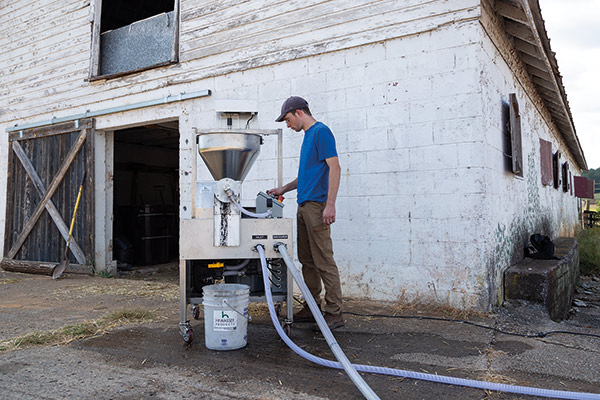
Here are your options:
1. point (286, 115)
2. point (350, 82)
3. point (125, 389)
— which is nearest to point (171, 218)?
point (350, 82)

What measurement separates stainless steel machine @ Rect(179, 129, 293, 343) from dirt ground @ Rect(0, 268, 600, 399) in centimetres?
36

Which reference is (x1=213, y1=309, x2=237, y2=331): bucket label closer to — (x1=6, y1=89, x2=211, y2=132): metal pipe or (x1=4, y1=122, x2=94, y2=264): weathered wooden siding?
(x1=6, y1=89, x2=211, y2=132): metal pipe

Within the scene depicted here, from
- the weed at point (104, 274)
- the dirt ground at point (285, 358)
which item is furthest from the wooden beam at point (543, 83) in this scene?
the weed at point (104, 274)

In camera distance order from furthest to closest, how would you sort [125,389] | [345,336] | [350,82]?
[350,82] → [345,336] → [125,389]

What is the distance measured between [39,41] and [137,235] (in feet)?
12.6

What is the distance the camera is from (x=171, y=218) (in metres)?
9.44

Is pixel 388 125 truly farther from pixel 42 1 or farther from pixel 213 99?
pixel 42 1

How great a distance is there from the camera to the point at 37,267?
290 inches

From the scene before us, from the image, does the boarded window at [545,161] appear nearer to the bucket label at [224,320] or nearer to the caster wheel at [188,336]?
the bucket label at [224,320]

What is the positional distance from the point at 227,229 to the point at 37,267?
570 cm

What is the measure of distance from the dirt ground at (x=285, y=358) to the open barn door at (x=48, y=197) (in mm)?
2777

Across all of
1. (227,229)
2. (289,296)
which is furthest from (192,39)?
(289,296)

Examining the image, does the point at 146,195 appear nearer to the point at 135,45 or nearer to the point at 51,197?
the point at 51,197

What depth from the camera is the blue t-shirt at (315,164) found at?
352cm
